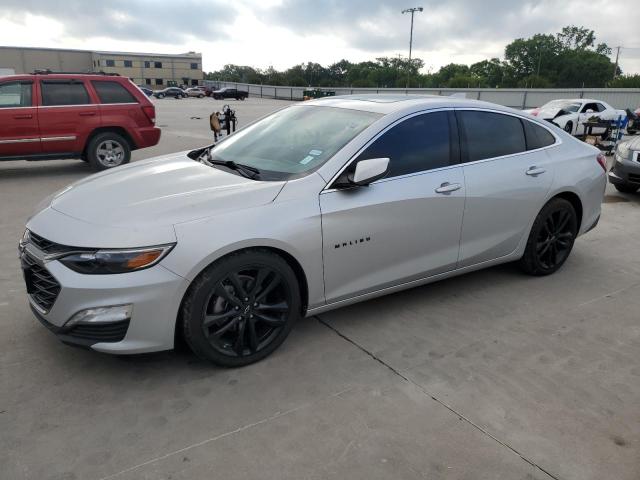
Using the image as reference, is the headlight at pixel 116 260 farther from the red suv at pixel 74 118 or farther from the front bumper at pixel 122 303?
the red suv at pixel 74 118

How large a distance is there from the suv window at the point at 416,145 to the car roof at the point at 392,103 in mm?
97

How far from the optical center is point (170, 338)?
2.81m

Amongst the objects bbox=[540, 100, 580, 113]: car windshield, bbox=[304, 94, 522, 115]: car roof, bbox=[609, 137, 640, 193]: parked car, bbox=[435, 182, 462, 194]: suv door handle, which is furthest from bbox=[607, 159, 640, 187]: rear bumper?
bbox=[540, 100, 580, 113]: car windshield

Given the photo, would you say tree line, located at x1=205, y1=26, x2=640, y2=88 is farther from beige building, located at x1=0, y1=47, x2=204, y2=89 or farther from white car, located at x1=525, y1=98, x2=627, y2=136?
white car, located at x1=525, y1=98, x2=627, y2=136

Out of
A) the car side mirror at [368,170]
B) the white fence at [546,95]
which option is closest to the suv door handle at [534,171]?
the car side mirror at [368,170]

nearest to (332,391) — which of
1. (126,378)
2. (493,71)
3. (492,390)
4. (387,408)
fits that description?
(387,408)

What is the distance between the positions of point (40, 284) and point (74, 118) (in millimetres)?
7045

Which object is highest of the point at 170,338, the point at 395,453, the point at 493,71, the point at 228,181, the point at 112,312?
the point at 493,71

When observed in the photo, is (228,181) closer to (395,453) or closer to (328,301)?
(328,301)

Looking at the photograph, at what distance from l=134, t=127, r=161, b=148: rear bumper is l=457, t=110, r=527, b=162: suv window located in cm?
734

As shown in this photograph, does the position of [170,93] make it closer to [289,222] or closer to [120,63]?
[120,63]

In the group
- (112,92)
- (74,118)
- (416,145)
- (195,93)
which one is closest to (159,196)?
(416,145)

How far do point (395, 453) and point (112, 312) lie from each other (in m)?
1.60

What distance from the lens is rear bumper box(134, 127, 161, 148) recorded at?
9633 mm
